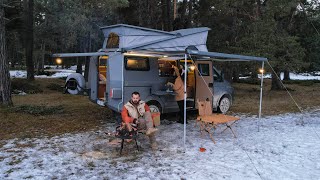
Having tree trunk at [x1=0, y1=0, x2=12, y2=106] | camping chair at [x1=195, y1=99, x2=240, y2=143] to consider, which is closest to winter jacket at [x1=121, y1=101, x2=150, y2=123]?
camping chair at [x1=195, y1=99, x2=240, y2=143]

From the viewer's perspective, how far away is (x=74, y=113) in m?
11.0

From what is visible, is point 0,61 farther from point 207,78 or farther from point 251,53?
point 251,53

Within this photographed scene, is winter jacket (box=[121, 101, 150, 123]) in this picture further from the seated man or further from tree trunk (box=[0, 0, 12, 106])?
Result: tree trunk (box=[0, 0, 12, 106])

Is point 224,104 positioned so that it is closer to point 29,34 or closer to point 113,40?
point 113,40

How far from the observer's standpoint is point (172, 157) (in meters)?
6.00

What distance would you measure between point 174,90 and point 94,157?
12.0 ft

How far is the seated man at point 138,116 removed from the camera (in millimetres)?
6480

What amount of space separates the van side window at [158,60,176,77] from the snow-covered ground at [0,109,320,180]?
5.93ft

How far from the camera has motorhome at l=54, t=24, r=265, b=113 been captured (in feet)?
26.3

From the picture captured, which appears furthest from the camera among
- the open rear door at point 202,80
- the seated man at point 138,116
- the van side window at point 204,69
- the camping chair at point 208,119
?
the van side window at point 204,69

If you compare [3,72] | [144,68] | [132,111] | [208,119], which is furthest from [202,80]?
[3,72]

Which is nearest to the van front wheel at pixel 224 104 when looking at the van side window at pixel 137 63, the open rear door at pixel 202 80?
the open rear door at pixel 202 80

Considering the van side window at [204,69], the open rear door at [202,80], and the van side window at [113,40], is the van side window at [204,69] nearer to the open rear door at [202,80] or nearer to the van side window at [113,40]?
the open rear door at [202,80]

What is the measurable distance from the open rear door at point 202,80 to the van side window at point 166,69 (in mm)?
906
